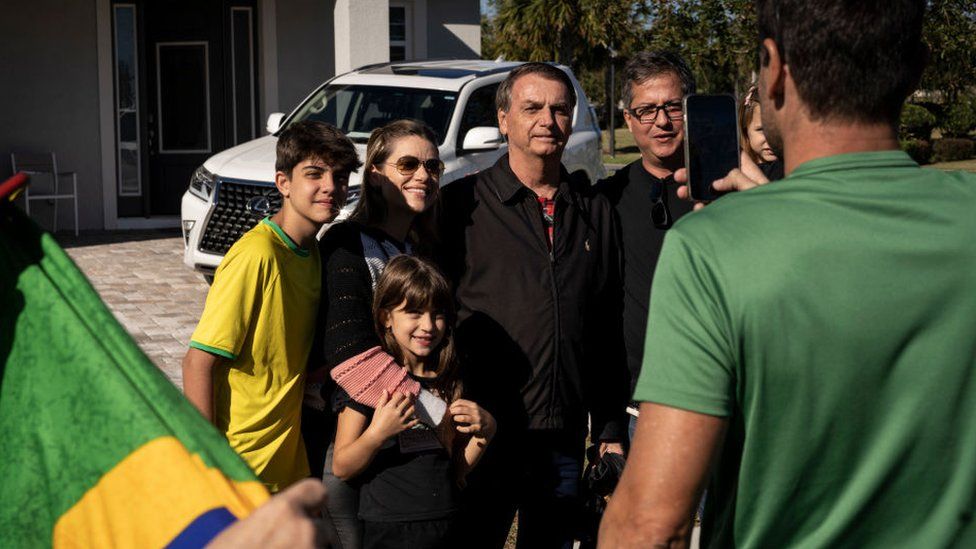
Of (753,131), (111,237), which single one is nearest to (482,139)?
(753,131)

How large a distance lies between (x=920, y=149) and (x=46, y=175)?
27748mm

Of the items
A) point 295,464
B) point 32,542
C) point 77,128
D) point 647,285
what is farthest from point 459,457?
point 77,128

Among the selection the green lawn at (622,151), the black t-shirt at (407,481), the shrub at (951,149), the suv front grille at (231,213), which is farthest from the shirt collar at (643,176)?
the shrub at (951,149)

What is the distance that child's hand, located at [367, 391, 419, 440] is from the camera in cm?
369

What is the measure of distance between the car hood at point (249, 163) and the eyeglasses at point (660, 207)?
626cm

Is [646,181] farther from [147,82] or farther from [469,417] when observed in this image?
[147,82]

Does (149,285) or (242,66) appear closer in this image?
(149,285)

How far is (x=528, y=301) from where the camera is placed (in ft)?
13.2

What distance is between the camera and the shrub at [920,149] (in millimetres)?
35562

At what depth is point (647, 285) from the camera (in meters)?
4.25

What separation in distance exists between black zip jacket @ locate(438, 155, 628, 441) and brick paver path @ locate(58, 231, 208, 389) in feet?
15.5

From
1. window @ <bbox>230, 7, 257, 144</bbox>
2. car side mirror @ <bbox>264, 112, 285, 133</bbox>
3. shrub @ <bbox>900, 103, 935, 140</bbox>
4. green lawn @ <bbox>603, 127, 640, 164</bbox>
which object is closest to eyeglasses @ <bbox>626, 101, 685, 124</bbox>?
car side mirror @ <bbox>264, 112, 285, 133</bbox>

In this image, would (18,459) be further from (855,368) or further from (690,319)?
(855,368)

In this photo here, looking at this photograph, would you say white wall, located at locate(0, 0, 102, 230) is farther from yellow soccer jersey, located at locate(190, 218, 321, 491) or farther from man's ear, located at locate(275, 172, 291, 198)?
yellow soccer jersey, located at locate(190, 218, 321, 491)
